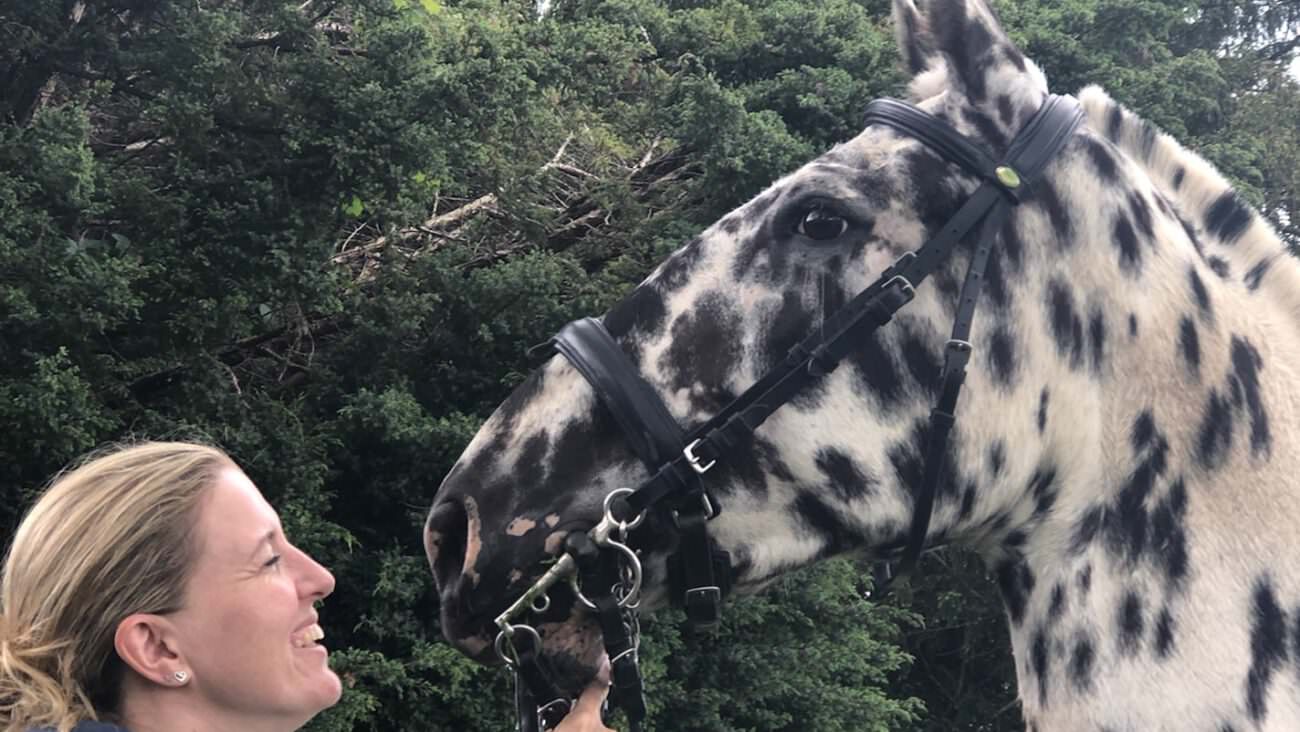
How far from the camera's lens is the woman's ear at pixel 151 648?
171 centimetres

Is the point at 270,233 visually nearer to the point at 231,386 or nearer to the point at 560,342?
the point at 231,386

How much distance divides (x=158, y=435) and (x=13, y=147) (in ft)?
4.44

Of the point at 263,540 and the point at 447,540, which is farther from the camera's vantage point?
the point at 447,540

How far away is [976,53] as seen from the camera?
219 cm

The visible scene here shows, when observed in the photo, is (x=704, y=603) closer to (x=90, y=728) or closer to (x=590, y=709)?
(x=590, y=709)

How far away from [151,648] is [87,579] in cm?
14

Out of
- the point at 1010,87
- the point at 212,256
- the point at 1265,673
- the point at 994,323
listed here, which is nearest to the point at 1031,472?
the point at 994,323

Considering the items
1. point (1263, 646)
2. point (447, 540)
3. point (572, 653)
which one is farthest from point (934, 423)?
point (447, 540)

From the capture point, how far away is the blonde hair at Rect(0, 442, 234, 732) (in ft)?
5.41

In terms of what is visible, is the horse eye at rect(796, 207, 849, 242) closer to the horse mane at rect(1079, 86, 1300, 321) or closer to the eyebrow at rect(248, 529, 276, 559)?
the horse mane at rect(1079, 86, 1300, 321)

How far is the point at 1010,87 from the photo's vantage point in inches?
86.0

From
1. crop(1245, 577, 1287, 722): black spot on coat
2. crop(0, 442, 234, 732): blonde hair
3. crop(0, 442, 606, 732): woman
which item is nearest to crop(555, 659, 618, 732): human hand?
crop(0, 442, 606, 732): woman

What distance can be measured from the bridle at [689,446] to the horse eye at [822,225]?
12cm

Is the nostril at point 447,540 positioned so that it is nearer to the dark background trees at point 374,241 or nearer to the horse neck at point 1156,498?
the horse neck at point 1156,498
